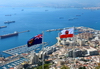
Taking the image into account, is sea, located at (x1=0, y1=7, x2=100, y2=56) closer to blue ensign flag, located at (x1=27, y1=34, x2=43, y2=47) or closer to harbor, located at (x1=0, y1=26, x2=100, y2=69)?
harbor, located at (x1=0, y1=26, x2=100, y2=69)

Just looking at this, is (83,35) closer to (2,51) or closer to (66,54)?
(66,54)

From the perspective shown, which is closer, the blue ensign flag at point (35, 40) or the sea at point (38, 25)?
the blue ensign flag at point (35, 40)

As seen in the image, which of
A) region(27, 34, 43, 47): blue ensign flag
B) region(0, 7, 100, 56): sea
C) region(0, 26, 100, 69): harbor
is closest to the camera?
region(27, 34, 43, 47): blue ensign flag

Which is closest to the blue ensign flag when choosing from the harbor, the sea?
the harbor

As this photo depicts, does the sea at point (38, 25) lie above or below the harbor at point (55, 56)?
below

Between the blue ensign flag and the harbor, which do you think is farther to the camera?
the harbor

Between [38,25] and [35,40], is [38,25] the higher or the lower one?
the lower one

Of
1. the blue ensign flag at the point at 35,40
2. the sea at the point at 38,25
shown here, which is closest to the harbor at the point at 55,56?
the sea at the point at 38,25

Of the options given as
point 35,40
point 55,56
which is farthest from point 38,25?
point 35,40

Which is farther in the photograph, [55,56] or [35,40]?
[55,56]

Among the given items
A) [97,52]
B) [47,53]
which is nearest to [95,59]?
[97,52]

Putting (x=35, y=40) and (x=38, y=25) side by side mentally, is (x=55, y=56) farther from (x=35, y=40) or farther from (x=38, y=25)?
(x=38, y=25)

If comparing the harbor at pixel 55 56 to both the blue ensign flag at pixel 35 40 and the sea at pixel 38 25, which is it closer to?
the sea at pixel 38 25
